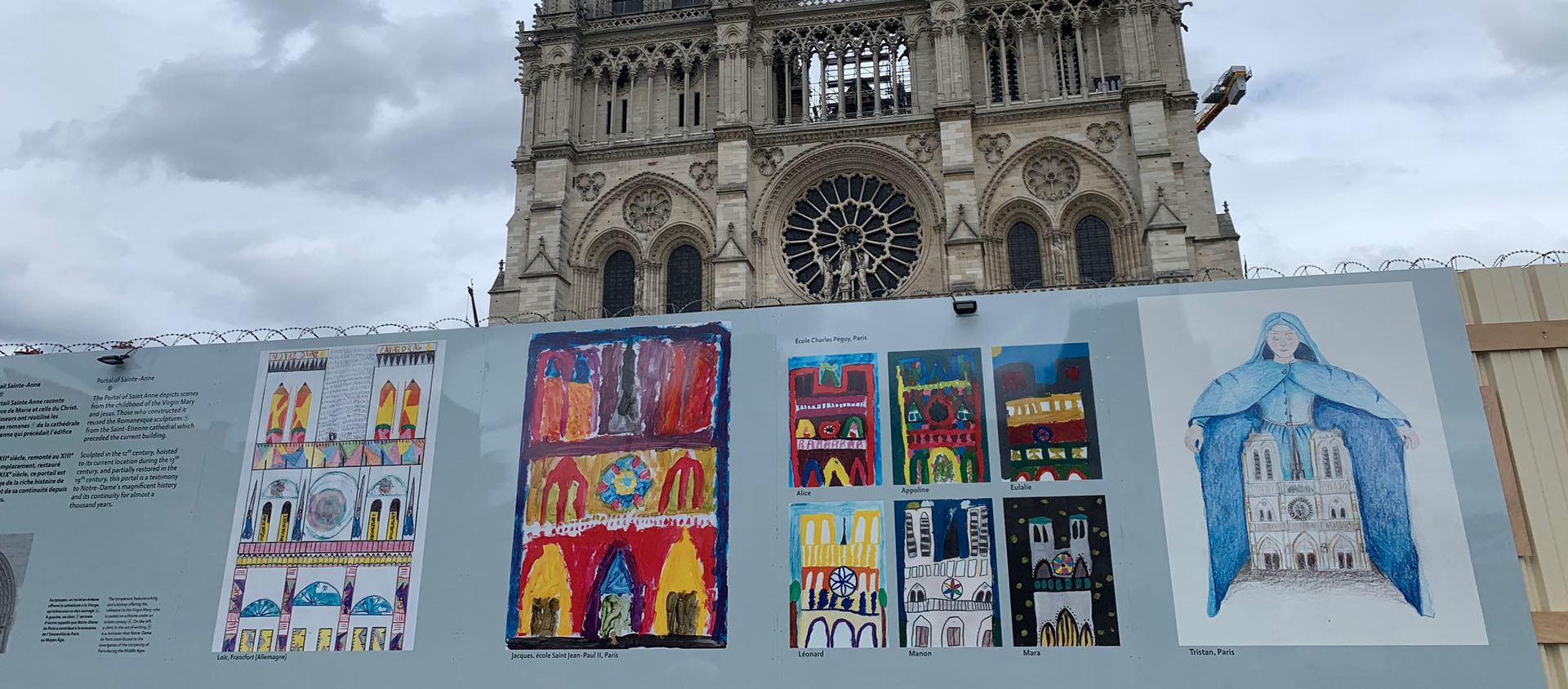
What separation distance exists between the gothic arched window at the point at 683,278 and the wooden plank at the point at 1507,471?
20.3 metres

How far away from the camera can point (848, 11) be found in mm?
28969

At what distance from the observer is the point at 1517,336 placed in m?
10.1

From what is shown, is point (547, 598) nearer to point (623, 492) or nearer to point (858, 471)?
point (623, 492)

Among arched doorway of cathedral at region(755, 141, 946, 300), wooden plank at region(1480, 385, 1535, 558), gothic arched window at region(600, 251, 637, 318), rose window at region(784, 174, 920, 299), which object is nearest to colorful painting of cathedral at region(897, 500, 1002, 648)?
wooden plank at region(1480, 385, 1535, 558)

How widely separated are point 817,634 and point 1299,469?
553cm

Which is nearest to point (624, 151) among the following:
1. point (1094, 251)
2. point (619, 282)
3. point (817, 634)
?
point (619, 282)

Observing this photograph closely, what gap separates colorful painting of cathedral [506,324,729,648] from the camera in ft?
35.3

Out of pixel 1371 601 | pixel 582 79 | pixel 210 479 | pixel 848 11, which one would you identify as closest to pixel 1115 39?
pixel 848 11

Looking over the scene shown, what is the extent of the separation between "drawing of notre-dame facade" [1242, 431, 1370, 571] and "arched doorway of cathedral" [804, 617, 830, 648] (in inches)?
181

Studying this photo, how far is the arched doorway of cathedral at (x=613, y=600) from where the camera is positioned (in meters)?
10.8

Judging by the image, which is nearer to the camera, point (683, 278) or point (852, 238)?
point (852, 238)

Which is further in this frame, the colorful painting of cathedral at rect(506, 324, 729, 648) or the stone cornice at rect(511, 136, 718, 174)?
the stone cornice at rect(511, 136, 718, 174)

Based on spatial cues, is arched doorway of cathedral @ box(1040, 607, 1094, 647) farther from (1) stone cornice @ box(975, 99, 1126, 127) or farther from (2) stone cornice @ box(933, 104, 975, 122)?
(1) stone cornice @ box(975, 99, 1126, 127)

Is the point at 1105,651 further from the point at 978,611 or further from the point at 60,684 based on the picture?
the point at 60,684
